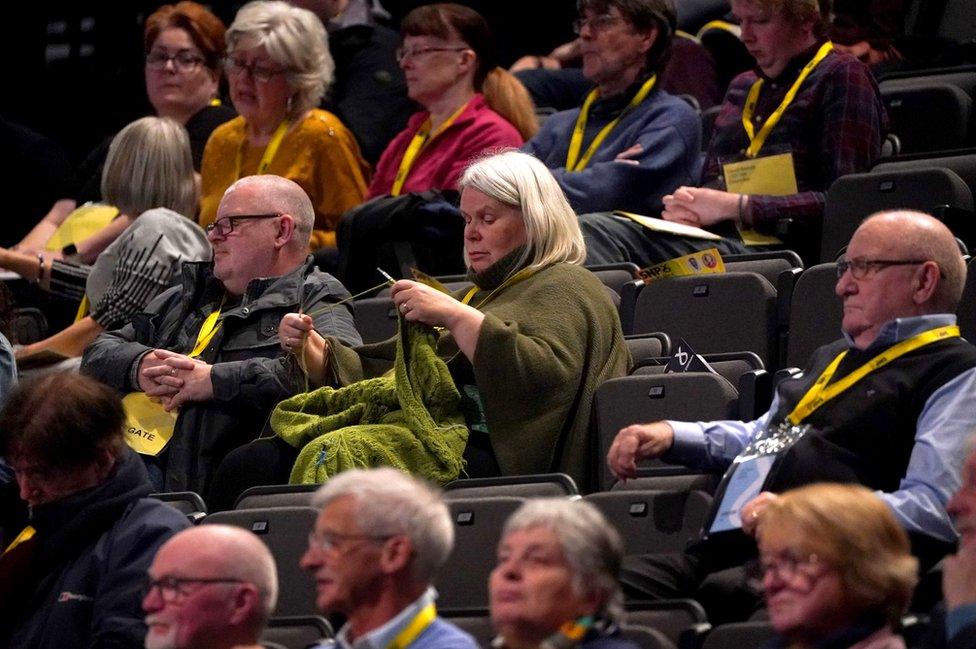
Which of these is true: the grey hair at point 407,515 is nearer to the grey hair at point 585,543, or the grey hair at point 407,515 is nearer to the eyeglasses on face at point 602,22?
the grey hair at point 585,543

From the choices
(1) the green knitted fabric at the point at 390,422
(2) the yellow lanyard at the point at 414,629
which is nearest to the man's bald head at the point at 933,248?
(1) the green knitted fabric at the point at 390,422

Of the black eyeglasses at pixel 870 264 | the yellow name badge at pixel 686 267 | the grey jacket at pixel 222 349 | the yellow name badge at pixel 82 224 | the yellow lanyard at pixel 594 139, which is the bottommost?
the yellow name badge at pixel 82 224

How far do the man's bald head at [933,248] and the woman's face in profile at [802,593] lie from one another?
1.03 meters

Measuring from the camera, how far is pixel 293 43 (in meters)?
6.42

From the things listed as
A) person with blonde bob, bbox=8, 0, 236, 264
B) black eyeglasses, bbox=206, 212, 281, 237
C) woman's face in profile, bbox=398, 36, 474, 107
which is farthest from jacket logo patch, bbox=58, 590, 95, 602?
person with blonde bob, bbox=8, 0, 236, 264

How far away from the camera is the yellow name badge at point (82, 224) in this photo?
261 inches

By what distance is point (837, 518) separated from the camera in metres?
2.77

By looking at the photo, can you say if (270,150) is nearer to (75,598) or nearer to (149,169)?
(149,169)

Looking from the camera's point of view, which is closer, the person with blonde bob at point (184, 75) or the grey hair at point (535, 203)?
the grey hair at point (535, 203)

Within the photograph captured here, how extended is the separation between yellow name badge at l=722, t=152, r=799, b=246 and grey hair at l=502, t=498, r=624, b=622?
260 centimetres

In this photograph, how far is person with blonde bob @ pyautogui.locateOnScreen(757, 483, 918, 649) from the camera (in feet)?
9.00

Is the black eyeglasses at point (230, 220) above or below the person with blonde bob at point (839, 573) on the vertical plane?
below

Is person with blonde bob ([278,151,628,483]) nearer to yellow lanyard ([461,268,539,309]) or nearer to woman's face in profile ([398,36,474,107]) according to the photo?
Answer: yellow lanyard ([461,268,539,309])

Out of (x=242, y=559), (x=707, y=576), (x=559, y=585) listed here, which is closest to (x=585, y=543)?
(x=559, y=585)
